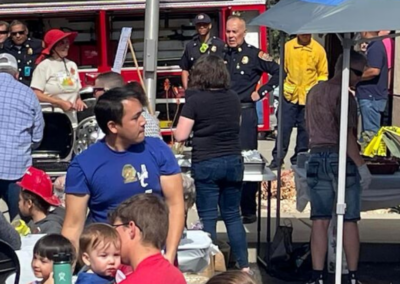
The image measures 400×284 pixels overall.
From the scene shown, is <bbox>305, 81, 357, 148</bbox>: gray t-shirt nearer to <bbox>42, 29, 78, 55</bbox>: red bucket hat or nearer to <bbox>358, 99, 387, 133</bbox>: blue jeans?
<bbox>42, 29, 78, 55</bbox>: red bucket hat

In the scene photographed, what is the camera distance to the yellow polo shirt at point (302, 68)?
1036 centimetres

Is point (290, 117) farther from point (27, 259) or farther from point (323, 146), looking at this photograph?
point (27, 259)

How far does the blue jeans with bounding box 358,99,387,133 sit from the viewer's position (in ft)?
35.8

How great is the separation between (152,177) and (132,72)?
28.3 ft

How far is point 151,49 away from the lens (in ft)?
26.2

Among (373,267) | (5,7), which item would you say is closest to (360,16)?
(373,267)

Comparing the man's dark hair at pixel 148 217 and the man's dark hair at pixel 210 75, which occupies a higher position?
the man's dark hair at pixel 210 75

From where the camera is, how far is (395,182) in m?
6.96

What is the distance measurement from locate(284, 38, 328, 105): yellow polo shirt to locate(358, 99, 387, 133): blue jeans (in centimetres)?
74

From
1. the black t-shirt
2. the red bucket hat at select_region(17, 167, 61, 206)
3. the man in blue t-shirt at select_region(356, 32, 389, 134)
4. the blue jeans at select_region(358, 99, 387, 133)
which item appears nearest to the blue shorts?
the black t-shirt

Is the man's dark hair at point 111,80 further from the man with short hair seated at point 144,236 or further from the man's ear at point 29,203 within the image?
the man with short hair seated at point 144,236

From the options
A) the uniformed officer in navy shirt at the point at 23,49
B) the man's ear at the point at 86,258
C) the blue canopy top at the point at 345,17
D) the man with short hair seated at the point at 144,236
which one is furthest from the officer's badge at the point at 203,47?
the man with short hair seated at the point at 144,236

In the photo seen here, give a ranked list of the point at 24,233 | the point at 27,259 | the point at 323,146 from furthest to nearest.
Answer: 1. the point at 323,146
2. the point at 24,233
3. the point at 27,259

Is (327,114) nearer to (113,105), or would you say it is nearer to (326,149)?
(326,149)
